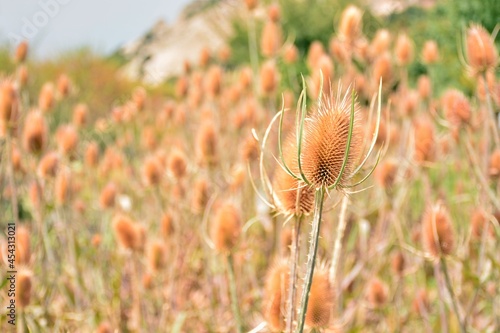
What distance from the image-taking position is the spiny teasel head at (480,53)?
5.97 feet

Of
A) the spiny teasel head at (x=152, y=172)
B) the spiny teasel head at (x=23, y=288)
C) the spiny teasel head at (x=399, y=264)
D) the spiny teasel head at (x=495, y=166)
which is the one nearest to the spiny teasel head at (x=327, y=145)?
the spiny teasel head at (x=23, y=288)

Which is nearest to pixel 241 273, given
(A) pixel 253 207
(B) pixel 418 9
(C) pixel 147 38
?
(A) pixel 253 207

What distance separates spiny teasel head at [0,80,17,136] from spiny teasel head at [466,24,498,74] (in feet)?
4.32

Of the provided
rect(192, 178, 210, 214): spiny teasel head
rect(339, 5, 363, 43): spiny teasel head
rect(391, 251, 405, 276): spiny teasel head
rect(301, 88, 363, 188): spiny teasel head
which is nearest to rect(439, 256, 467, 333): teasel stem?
rect(301, 88, 363, 188): spiny teasel head

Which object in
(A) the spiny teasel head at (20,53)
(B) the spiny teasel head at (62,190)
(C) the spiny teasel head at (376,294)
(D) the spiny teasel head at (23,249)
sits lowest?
(C) the spiny teasel head at (376,294)

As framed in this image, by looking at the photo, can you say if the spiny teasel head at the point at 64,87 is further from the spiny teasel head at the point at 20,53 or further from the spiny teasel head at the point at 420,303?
the spiny teasel head at the point at 420,303

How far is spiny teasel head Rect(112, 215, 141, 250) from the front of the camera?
2096mm

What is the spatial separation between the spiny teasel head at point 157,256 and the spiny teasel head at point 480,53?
1.10 metres

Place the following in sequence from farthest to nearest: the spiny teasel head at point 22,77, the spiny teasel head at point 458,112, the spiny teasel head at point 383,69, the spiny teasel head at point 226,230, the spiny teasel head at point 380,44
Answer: the spiny teasel head at point 22,77
the spiny teasel head at point 380,44
the spiny teasel head at point 383,69
the spiny teasel head at point 458,112
the spiny teasel head at point 226,230

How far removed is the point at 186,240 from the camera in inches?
142

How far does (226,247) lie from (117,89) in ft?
29.5

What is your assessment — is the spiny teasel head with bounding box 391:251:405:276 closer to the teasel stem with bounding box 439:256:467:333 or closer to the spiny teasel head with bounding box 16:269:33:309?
the teasel stem with bounding box 439:256:467:333

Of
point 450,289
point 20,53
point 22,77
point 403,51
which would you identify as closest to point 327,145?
point 450,289

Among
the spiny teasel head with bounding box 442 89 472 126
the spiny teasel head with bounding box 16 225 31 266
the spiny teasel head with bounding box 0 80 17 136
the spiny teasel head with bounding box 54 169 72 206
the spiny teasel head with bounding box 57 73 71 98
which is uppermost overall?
the spiny teasel head with bounding box 0 80 17 136
